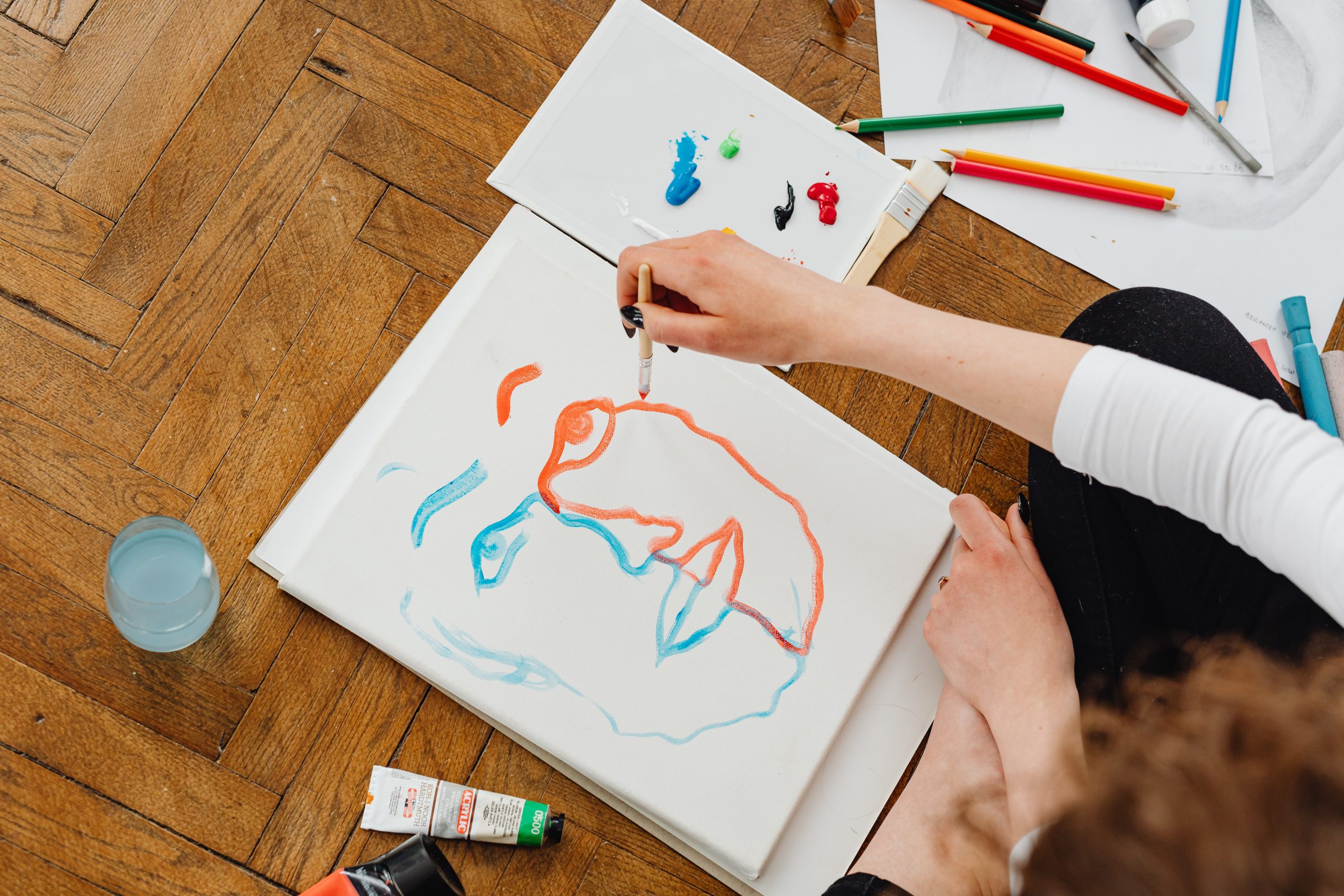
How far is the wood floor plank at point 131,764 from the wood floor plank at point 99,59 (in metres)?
0.51

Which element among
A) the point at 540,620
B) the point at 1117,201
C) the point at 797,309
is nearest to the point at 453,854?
the point at 540,620

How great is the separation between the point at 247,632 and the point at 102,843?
0.20 m

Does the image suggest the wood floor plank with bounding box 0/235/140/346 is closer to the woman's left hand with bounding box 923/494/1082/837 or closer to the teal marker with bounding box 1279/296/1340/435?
the woman's left hand with bounding box 923/494/1082/837

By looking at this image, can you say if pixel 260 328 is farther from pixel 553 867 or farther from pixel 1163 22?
pixel 1163 22

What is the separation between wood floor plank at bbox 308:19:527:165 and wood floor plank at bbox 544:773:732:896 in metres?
0.59

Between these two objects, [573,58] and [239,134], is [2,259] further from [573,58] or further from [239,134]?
[573,58]

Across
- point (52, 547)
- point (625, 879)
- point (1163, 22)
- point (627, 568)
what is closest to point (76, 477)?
point (52, 547)

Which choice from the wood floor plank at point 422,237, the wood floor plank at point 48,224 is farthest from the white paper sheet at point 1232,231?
the wood floor plank at point 48,224

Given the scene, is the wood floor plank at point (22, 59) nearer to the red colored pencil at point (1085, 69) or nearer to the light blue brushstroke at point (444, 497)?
the light blue brushstroke at point (444, 497)

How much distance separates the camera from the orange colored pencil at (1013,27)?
Result: 0.91m

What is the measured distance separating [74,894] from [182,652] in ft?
0.67

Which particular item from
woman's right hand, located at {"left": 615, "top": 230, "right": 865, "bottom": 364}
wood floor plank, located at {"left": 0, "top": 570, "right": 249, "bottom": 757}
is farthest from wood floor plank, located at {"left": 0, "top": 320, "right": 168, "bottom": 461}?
woman's right hand, located at {"left": 615, "top": 230, "right": 865, "bottom": 364}

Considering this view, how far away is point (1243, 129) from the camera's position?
93 centimetres

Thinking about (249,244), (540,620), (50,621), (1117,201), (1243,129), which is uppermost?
(1243,129)
